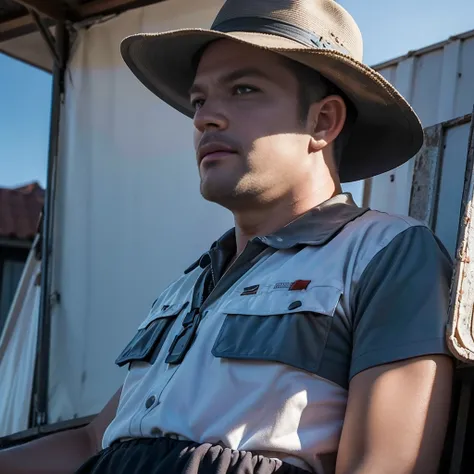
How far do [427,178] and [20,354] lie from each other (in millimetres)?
2891

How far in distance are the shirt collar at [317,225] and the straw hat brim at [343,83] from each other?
218 mm

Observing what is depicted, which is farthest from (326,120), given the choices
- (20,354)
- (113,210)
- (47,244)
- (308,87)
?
(20,354)

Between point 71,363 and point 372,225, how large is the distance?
2651 millimetres

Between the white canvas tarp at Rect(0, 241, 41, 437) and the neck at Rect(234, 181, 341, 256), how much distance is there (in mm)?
2544

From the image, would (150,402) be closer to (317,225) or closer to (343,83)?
(317,225)

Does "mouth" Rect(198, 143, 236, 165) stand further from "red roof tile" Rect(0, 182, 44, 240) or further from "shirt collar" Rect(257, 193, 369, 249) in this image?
"red roof tile" Rect(0, 182, 44, 240)

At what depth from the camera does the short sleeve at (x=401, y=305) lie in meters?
0.97

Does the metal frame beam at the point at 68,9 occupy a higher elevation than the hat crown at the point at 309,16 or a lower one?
higher

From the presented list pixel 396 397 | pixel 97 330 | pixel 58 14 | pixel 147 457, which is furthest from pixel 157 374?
pixel 58 14

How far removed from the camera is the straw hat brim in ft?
4.17

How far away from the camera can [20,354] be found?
369 cm

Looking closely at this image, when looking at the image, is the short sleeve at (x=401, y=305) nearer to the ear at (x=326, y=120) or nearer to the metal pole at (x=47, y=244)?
the ear at (x=326, y=120)

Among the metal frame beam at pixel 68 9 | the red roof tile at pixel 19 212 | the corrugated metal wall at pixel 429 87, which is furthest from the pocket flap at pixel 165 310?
the red roof tile at pixel 19 212

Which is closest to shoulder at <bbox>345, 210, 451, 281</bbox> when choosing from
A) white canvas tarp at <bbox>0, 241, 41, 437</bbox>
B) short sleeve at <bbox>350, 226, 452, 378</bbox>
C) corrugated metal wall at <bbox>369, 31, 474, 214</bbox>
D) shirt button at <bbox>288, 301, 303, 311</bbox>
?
short sleeve at <bbox>350, 226, 452, 378</bbox>
